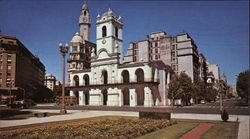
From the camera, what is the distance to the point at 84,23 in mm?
83938

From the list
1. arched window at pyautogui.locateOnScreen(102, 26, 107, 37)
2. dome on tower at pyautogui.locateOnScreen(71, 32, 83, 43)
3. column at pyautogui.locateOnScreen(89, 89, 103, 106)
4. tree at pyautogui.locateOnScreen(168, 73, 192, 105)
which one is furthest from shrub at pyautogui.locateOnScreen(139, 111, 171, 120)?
dome on tower at pyautogui.locateOnScreen(71, 32, 83, 43)

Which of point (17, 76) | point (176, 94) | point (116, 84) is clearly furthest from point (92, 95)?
point (17, 76)

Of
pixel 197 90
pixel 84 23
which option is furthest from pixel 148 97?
pixel 84 23

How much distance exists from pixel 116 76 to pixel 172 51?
99.0ft

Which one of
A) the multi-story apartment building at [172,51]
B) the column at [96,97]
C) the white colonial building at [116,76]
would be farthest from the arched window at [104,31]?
the multi-story apartment building at [172,51]

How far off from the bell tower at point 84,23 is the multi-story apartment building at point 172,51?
2168 centimetres

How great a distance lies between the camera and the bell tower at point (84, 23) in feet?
275

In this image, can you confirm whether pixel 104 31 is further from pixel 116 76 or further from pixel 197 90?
pixel 197 90

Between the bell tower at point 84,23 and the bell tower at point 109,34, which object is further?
the bell tower at point 84,23

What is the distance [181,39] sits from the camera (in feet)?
244

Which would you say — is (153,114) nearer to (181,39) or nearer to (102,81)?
(102,81)

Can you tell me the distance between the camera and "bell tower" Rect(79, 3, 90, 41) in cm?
8369

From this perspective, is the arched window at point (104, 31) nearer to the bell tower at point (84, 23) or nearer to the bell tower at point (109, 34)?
the bell tower at point (109, 34)

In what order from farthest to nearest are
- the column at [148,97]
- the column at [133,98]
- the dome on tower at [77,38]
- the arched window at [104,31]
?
the dome on tower at [77,38] → the arched window at [104,31] → the column at [133,98] → the column at [148,97]
